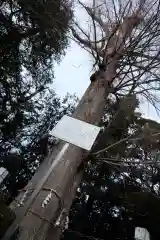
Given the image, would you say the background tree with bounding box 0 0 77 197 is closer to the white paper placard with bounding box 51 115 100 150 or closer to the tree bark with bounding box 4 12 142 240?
the tree bark with bounding box 4 12 142 240

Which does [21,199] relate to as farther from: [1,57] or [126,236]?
[126,236]

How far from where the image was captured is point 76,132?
2137mm

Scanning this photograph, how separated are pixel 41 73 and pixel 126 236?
17.2 feet

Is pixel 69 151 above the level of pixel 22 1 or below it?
below

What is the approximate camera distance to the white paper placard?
2.08 meters

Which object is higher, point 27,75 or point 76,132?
point 27,75

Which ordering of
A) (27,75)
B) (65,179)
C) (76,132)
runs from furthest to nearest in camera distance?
(27,75) < (65,179) < (76,132)

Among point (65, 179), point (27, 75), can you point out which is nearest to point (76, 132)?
point (65, 179)

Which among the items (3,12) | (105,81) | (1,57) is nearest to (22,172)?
(1,57)

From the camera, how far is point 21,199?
2.67 meters

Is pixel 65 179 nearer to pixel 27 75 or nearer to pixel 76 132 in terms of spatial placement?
pixel 76 132

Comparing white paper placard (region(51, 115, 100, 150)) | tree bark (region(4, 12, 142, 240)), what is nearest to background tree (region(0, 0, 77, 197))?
tree bark (region(4, 12, 142, 240))

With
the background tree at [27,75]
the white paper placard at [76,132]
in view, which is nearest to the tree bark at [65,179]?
the white paper placard at [76,132]

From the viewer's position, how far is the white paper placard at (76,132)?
2076 millimetres
